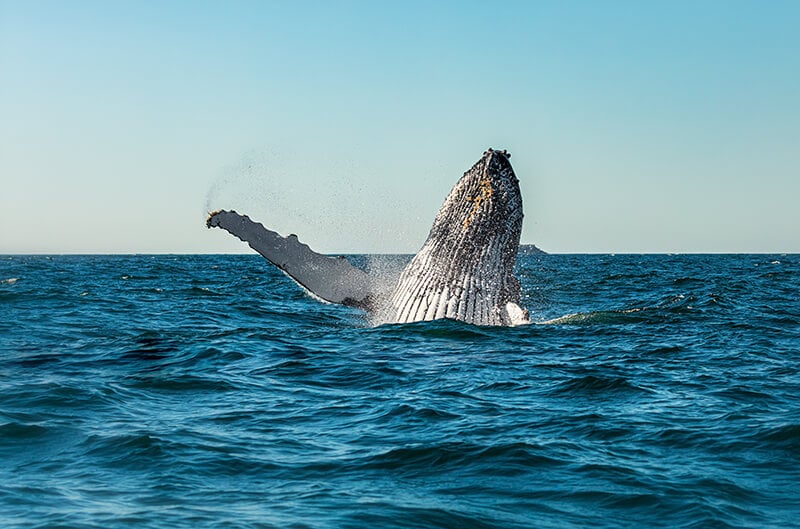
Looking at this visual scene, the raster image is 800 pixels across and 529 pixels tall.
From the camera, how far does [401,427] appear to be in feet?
26.1

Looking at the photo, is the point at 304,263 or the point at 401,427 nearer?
the point at 401,427

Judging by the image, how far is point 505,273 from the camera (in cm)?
1346

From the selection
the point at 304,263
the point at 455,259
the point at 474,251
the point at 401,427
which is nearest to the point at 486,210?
the point at 474,251

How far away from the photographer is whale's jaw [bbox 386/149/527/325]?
1310 centimetres

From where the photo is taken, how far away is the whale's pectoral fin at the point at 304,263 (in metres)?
13.5

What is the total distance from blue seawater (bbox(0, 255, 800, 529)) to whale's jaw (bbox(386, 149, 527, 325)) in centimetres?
42

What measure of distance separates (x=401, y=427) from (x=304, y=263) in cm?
612

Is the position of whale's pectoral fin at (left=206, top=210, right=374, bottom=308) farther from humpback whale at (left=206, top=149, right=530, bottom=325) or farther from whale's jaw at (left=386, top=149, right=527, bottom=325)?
whale's jaw at (left=386, top=149, right=527, bottom=325)

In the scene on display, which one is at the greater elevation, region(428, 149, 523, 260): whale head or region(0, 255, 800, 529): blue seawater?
region(428, 149, 523, 260): whale head

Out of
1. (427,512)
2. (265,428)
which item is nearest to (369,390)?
(265,428)

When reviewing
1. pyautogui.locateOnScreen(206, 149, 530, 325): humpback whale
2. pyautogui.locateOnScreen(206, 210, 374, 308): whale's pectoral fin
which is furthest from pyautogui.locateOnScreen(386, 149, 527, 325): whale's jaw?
pyautogui.locateOnScreen(206, 210, 374, 308): whale's pectoral fin

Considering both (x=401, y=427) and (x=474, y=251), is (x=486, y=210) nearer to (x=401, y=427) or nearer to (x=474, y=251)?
(x=474, y=251)

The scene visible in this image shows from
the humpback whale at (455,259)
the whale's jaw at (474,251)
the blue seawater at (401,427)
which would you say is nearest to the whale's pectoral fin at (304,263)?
the humpback whale at (455,259)

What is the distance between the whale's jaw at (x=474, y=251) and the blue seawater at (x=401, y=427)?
1.38 ft
